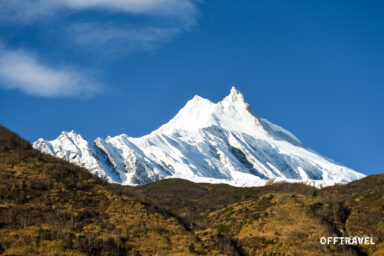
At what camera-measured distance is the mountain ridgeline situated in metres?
34.7

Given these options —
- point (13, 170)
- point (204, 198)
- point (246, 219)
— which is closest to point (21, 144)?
point (13, 170)

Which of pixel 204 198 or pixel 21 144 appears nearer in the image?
pixel 21 144

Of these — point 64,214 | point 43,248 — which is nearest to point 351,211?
point 64,214

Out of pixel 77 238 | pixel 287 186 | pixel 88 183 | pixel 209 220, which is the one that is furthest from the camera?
pixel 287 186

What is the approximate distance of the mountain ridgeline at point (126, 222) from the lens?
3466 centimetres

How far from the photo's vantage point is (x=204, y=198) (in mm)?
97562

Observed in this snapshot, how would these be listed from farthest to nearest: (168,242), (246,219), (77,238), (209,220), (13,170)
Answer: (209,220), (246,219), (13,170), (168,242), (77,238)

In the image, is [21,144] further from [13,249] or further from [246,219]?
[246,219]

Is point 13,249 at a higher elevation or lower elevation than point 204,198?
lower

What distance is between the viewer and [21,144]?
52.7 metres

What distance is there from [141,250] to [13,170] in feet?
59.8

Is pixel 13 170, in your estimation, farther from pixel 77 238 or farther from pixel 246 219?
pixel 246 219

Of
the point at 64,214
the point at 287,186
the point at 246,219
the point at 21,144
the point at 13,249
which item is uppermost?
the point at 287,186

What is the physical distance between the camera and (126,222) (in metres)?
40.6
